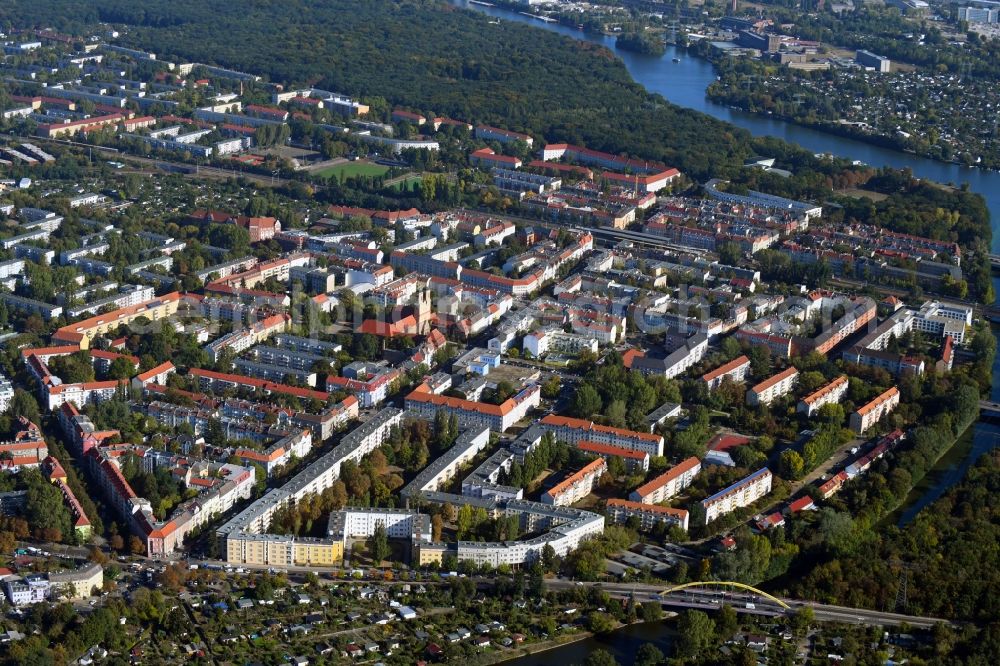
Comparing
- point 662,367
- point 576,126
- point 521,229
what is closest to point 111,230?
point 521,229

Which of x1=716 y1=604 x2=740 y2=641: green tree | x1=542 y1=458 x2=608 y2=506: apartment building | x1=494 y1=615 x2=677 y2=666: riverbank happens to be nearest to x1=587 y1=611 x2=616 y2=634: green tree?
x1=494 y1=615 x2=677 y2=666: riverbank

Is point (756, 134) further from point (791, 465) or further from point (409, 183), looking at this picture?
point (791, 465)

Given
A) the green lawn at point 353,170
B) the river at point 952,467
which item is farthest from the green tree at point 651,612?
the green lawn at point 353,170

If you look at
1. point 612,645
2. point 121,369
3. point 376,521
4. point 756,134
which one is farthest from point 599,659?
point 756,134

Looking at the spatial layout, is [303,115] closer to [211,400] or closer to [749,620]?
[211,400]

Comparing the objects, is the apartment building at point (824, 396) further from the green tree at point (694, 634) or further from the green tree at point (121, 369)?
the green tree at point (121, 369)

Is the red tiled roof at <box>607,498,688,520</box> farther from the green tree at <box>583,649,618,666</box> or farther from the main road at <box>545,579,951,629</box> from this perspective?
the green tree at <box>583,649,618,666</box>
